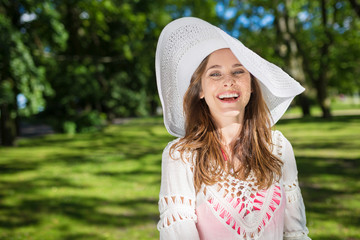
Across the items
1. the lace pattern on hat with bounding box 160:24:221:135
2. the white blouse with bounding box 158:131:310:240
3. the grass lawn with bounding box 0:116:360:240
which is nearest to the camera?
the white blouse with bounding box 158:131:310:240

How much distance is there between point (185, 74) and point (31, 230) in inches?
193

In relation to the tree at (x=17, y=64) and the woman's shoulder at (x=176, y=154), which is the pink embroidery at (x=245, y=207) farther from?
the tree at (x=17, y=64)

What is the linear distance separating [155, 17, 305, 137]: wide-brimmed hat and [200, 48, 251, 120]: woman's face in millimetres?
62

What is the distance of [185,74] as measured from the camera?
1.85 meters

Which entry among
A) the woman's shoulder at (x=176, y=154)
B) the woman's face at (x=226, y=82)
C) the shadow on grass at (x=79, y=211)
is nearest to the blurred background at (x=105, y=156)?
the shadow on grass at (x=79, y=211)

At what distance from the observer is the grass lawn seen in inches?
207

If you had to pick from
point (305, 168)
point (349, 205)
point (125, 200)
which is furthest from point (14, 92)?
point (349, 205)

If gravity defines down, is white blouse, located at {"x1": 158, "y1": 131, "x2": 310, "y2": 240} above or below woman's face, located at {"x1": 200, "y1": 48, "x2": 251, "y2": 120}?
below

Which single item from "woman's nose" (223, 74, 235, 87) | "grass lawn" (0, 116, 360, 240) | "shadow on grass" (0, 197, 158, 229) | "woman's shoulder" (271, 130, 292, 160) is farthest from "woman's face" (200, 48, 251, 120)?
"shadow on grass" (0, 197, 158, 229)

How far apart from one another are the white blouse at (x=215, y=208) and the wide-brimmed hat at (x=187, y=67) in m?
0.30

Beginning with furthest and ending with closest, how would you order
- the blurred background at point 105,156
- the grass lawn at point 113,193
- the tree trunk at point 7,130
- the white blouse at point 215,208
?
the tree trunk at point 7,130, the blurred background at point 105,156, the grass lawn at point 113,193, the white blouse at point 215,208

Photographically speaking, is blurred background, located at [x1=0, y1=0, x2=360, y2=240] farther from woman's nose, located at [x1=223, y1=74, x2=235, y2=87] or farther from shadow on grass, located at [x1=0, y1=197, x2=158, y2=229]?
woman's nose, located at [x1=223, y1=74, x2=235, y2=87]

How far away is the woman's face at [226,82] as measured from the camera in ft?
5.63

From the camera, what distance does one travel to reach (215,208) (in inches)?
61.9
